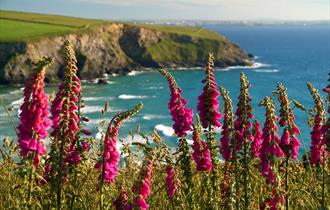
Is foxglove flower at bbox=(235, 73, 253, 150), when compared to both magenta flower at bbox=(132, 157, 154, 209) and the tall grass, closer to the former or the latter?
the tall grass

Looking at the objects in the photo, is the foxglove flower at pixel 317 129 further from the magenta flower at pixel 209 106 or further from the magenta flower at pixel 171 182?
the magenta flower at pixel 171 182

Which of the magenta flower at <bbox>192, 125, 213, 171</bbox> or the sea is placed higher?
the magenta flower at <bbox>192, 125, 213, 171</bbox>

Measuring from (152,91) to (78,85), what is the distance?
335ft

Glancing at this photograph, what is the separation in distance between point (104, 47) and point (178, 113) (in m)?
139

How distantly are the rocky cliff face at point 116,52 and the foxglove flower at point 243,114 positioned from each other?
110959 mm

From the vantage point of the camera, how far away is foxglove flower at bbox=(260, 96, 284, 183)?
6.28m

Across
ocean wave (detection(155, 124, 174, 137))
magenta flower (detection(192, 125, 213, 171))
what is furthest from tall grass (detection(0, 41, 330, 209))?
ocean wave (detection(155, 124, 174, 137))

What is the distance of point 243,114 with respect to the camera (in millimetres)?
6852

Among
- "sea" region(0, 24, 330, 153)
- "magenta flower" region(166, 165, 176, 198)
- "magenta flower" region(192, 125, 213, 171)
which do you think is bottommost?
"sea" region(0, 24, 330, 153)

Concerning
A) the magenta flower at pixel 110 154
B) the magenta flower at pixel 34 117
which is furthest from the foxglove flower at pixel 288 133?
the magenta flower at pixel 34 117

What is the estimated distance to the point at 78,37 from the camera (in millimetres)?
140000

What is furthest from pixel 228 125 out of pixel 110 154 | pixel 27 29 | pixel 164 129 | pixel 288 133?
pixel 27 29

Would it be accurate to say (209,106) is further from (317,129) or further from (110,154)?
(110,154)

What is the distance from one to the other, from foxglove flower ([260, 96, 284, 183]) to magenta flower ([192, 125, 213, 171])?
2.97ft
